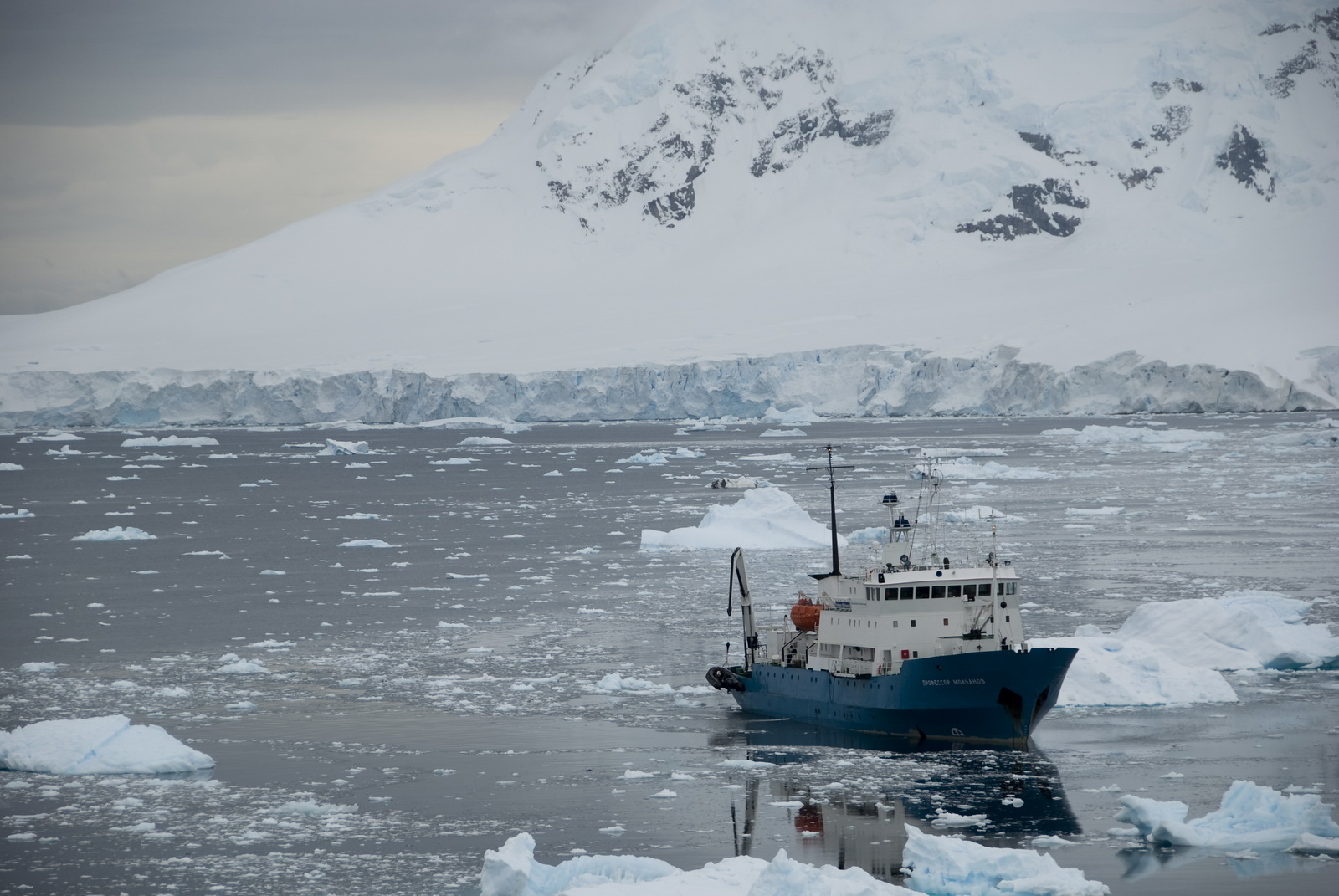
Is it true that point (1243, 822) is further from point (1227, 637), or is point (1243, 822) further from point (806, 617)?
point (1227, 637)

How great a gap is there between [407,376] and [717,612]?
9756 cm

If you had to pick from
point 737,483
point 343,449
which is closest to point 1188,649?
point 737,483

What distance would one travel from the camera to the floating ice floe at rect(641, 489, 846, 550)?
4694 centimetres

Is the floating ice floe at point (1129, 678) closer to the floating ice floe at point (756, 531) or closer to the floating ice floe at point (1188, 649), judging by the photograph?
the floating ice floe at point (1188, 649)

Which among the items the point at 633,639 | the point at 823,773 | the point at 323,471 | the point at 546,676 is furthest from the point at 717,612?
the point at 323,471

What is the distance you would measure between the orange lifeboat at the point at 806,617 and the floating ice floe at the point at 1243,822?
26.1ft

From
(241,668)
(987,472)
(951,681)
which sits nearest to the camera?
(951,681)

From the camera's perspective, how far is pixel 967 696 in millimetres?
21875

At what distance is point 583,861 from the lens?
1549 centimetres

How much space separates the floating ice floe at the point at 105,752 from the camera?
2048 cm

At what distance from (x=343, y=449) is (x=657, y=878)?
81261 millimetres

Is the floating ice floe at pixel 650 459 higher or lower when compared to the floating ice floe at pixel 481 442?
lower

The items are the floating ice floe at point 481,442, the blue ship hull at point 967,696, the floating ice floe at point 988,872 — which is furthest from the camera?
the floating ice floe at point 481,442

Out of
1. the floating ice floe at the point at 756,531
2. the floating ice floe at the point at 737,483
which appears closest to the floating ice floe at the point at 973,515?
the floating ice floe at the point at 756,531
